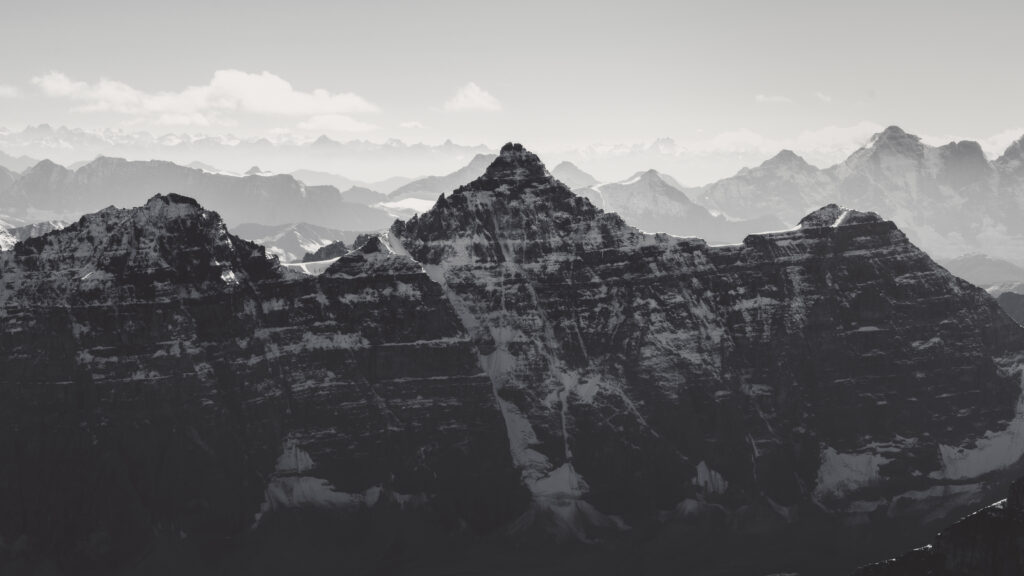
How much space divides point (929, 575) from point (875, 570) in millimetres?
8368

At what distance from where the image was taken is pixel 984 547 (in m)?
161

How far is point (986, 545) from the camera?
16062cm

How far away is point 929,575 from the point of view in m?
166

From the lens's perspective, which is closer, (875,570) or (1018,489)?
(1018,489)

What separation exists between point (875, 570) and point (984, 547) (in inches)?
623

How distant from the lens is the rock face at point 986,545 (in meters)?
159

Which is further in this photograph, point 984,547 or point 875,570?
point 875,570

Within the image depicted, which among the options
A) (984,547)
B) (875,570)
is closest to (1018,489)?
(984,547)

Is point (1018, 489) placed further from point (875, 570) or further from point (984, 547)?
point (875, 570)

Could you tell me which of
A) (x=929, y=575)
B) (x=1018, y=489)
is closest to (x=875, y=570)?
(x=929, y=575)

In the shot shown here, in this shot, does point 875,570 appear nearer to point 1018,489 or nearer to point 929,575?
point 929,575

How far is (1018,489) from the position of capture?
6383 inches

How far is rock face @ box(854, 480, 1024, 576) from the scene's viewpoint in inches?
6255
